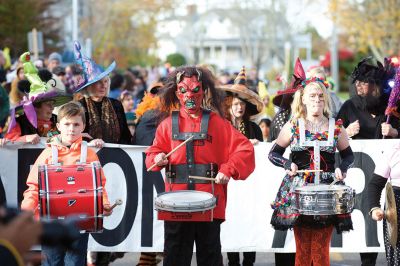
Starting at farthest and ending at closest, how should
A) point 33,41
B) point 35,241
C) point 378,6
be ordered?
point 378,6, point 33,41, point 35,241

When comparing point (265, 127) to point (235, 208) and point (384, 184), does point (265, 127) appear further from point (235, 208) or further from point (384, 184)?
point (384, 184)

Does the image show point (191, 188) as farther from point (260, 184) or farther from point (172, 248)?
point (260, 184)

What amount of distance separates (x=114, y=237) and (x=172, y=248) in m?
2.03

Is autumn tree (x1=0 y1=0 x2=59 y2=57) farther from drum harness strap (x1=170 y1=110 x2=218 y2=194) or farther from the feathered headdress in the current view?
drum harness strap (x1=170 y1=110 x2=218 y2=194)

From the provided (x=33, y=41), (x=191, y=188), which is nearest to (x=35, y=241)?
(x=191, y=188)

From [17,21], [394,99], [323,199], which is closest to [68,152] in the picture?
[323,199]

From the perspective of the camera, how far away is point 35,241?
320 centimetres

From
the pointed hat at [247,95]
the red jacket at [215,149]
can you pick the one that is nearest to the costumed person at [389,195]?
the red jacket at [215,149]

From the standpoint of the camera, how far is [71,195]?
6082 mm

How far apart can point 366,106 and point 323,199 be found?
264 cm

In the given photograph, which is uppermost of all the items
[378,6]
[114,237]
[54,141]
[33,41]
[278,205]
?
[378,6]

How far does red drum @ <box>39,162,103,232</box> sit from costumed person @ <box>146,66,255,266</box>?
21.1 inches

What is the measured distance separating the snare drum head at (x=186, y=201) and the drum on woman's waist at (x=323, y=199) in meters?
0.65

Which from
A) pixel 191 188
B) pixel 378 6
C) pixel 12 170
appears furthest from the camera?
pixel 378 6
